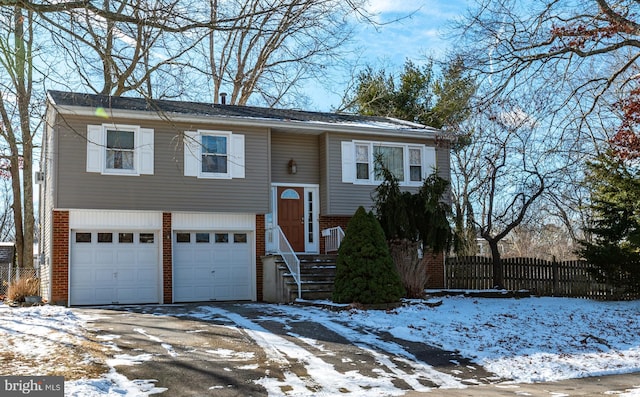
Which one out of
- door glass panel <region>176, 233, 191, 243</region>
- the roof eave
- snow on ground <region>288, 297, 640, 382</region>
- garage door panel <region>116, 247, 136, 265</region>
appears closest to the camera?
snow on ground <region>288, 297, 640, 382</region>

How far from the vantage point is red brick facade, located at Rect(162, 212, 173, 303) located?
1736 cm

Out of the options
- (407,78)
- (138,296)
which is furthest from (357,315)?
(407,78)

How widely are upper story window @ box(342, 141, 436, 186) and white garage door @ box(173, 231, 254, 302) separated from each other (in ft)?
12.6

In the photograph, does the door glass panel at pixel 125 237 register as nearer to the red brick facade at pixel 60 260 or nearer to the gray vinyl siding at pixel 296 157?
the red brick facade at pixel 60 260

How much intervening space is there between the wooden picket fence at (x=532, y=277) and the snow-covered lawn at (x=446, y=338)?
127 inches

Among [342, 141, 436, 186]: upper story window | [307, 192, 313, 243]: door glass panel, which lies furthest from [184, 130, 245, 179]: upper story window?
[342, 141, 436, 186]: upper story window

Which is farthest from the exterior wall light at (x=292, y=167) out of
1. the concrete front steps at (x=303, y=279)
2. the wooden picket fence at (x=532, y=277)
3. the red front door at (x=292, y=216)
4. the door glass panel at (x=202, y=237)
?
the wooden picket fence at (x=532, y=277)

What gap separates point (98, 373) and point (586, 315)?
36.5ft

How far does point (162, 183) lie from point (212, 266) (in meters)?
2.80

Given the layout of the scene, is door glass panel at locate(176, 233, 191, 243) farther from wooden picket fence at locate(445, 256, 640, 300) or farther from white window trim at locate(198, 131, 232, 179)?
wooden picket fence at locate(445, 256, 640, 300)

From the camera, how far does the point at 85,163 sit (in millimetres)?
16609

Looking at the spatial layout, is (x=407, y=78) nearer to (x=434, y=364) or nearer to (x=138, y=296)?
(x=138, y=296)

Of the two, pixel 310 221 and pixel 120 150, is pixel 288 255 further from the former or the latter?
pixel 120 150

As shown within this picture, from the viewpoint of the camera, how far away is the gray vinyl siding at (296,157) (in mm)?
19391
